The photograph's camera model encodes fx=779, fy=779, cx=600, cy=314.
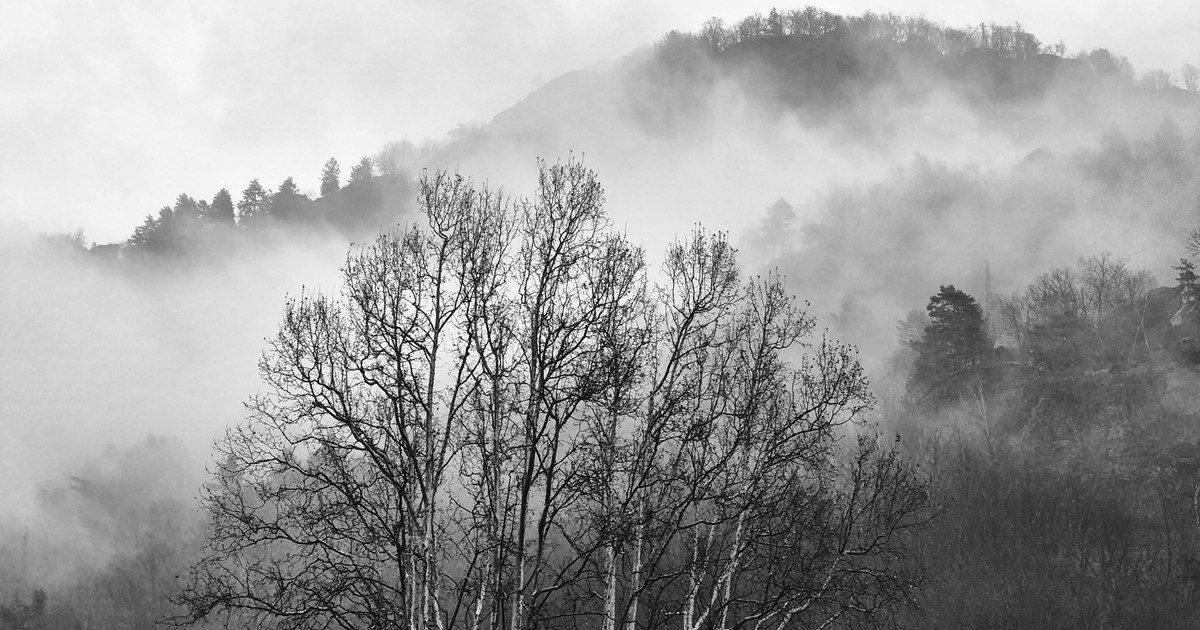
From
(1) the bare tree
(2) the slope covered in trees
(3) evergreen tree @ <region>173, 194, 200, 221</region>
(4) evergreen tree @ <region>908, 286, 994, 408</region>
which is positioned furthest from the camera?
(3) evergreen tree @ <region>173, 194, 200, 221</region>

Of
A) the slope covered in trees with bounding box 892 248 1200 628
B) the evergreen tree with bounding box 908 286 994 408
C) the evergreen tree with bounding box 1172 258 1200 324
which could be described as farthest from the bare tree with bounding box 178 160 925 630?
the evergreen tree with bounding box 1172 258 1200 324

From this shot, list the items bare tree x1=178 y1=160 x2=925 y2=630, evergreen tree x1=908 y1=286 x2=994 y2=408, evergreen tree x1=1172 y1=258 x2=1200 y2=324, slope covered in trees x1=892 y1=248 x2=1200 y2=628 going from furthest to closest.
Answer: evergreen tree x1=908 y1=286 x2=994 y2=408, evergreen tree x1=1172 y1=258 x2=1200 y2=324, slope covered in trees x1=892 y1=248 x2=1200 y2=628, bare tree x1=178 y1=160 x2=925 y2=630

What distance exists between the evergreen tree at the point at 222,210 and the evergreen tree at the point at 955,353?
380 ft

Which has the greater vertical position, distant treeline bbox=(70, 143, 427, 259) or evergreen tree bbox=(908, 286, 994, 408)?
distant treeline bbox=(70, 143, 427, 259)

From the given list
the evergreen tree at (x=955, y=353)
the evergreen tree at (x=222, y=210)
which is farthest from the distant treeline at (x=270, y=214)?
the evergreen tree at (x=955, y=353)

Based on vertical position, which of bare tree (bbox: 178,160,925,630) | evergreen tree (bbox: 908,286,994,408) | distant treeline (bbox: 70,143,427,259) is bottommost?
bare tree (bbox: 178,160,925,630)

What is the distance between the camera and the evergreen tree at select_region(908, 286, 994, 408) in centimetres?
5881

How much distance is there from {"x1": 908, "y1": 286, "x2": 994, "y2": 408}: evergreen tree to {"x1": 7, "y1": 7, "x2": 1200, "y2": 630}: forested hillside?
9.9 inches

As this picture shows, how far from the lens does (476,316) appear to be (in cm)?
1223

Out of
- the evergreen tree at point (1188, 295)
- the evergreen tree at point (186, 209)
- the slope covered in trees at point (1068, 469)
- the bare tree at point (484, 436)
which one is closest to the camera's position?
the bare tree at point (484, 436)

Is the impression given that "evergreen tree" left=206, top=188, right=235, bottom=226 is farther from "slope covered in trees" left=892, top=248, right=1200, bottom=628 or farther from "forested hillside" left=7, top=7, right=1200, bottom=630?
"slope covered in trees" left=892, top=248, right=1200, bottom=628

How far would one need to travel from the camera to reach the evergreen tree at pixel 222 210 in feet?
432

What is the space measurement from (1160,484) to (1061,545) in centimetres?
755

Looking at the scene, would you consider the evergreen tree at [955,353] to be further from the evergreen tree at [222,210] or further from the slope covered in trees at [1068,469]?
the evergreen tree at [222,210]
